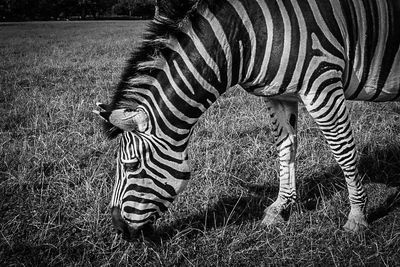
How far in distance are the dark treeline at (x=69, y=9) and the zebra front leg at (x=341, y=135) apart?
197 feet

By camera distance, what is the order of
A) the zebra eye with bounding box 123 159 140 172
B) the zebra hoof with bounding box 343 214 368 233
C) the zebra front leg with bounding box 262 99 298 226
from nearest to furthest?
the zebra eye with bounding box 123 159 140 172 → the zebra hoof with bounding box 343 214 368 233 → the zebra front leg with bounding box 262 99 298 226

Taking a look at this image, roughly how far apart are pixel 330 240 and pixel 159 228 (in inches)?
66.6

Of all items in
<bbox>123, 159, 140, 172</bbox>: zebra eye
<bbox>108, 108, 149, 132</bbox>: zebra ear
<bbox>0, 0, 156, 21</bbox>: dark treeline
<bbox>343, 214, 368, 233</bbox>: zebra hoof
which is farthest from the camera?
<bbox>0, 0, 156, 21</bbox>: dark treeline

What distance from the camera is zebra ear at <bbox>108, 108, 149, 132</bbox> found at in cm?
273

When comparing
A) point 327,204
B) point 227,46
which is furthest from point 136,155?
point 327,204

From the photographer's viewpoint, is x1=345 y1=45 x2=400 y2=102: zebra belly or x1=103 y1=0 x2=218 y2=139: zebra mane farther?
x1=345 y1=45 x2=400 y2=102: zebra belly

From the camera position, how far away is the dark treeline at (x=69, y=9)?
64.2 m

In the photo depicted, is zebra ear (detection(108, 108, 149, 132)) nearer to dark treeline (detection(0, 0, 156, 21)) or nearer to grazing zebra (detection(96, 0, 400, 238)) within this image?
grazing zebra (detection(96, 0, 400, 238))

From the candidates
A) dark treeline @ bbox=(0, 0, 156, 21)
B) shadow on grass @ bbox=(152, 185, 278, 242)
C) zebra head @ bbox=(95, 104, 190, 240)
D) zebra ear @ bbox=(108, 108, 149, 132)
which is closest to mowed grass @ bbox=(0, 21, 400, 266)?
shadow on grass @ bbox=(152, 185, 278, 242)

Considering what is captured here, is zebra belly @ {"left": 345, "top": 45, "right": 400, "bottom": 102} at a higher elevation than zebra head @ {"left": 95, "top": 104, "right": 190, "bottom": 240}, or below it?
higher

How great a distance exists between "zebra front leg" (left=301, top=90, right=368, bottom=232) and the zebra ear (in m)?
1.46

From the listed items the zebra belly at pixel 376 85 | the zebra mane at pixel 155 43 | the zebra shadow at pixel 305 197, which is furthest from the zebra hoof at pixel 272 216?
the zebra mane at pixel 155 43

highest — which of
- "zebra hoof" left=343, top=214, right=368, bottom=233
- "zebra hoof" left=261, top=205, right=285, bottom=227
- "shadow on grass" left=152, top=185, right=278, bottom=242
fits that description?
"zebra hoof" left=343, top=214, right=368, bottom=233

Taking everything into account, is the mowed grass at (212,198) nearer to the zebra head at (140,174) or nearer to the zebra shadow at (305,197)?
the zebra shadow at (305,197)
